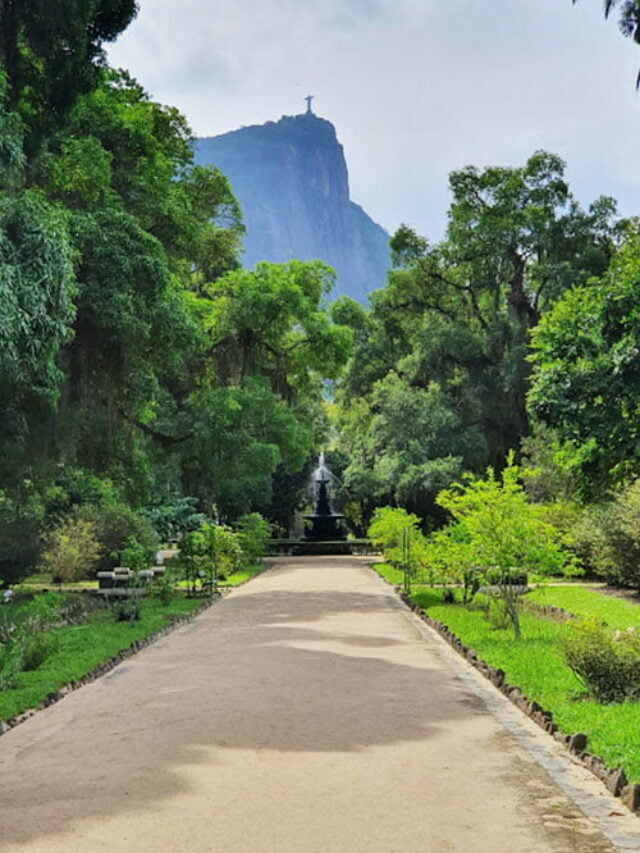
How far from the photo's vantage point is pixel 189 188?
31.3 meters

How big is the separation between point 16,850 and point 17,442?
13570 millimetres

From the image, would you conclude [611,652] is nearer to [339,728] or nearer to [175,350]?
[339,728]

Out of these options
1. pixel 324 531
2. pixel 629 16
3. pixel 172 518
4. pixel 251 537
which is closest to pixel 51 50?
pixel 629 16

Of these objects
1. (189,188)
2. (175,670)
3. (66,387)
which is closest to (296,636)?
(175,670)

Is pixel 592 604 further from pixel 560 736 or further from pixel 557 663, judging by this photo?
pixel 560 736

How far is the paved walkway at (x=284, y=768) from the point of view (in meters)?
4.57

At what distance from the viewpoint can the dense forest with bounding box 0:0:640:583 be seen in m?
16.4

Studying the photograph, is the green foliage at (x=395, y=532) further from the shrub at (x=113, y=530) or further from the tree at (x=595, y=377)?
the shrub at (x=113, y=530)

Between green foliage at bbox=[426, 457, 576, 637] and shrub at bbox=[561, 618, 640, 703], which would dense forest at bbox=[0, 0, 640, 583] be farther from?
shrub at bbox=[561, 618, 640, 703]

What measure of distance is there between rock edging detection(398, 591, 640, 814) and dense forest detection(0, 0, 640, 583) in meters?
7.29

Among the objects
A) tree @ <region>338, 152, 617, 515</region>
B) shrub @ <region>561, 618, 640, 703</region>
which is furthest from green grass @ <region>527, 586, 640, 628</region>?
tree @ <region>338, 152, 617, 515</region>

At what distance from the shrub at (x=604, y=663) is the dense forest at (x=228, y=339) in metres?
8.66

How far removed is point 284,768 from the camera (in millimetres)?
5875

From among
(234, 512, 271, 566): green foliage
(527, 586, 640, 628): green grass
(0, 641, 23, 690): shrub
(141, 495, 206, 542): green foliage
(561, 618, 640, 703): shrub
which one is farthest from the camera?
(141, 495, 206, 542): green foliage
